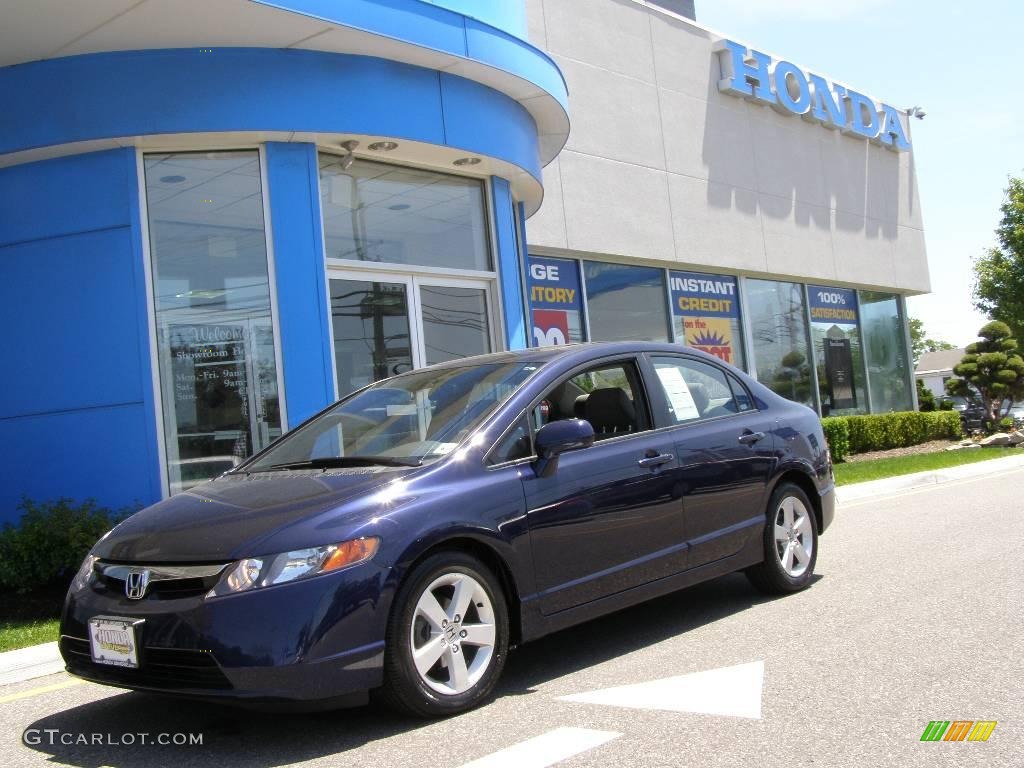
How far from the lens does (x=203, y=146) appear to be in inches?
360

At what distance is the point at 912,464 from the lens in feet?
54.2

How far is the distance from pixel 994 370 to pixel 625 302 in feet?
46.6

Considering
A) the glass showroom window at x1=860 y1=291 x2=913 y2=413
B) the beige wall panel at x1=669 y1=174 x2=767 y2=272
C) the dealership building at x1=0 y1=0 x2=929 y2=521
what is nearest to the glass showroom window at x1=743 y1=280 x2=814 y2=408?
the beige wall panel at x1=669 y1=174 x2=767 y2=272

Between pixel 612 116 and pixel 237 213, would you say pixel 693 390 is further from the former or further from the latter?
pixel 612 116

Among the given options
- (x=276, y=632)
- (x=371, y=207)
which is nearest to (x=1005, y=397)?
(x=371, y=207)

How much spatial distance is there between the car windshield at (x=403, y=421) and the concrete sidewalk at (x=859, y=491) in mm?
1704

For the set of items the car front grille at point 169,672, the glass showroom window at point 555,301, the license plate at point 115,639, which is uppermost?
the glass showroom window at point 555,301

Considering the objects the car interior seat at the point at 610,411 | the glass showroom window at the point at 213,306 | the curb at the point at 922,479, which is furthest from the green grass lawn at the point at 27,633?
the curb at the point at 922,479

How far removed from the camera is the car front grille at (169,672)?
3.85 m

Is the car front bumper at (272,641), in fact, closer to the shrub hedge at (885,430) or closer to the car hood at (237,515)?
the car hood at (237,515)

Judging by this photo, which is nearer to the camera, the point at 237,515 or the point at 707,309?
the point at 237,515

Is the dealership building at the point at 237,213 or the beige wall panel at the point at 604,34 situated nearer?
the dealership building at the point at 237,213

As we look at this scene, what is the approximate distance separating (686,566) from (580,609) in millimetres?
864

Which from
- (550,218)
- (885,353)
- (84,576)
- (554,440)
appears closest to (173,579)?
(84,576)
